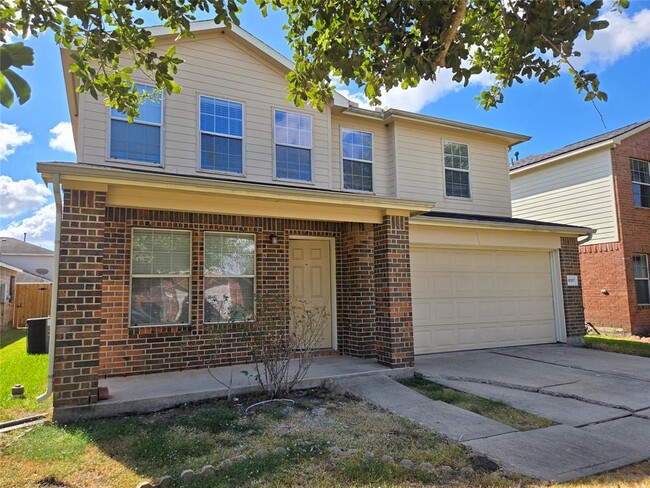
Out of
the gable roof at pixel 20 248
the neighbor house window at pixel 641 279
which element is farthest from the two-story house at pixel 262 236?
the gable roof at pixel 20 248

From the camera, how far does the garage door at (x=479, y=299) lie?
9.37m

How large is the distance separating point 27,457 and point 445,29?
19.5 ft

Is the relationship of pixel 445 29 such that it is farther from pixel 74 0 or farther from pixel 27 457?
pixel 27 457

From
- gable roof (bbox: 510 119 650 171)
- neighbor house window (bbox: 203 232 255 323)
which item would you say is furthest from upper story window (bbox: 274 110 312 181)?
gable roof (bbox: 510 119 650 171)

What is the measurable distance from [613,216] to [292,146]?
10.9 meters

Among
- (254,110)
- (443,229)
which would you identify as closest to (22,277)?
(254,110)

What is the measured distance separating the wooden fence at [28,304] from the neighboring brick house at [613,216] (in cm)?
2160

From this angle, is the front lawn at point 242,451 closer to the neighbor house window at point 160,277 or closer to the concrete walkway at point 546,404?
the concrete walkway at point 546,404

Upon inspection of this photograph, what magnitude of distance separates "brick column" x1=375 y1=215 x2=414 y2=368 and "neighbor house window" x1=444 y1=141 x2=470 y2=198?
4.39 m

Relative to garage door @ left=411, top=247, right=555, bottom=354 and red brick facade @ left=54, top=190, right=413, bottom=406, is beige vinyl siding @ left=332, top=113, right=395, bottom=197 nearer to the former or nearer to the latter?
garage door @ left=411, top=247, right=555, bottom=354

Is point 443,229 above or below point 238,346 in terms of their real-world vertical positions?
above

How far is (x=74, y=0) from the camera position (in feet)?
11.1

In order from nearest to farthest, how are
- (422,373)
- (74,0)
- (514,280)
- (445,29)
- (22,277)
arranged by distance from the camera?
(74,0), (445,29), (422,373), (514,280), (22,277)

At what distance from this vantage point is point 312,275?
8852 millimetres
